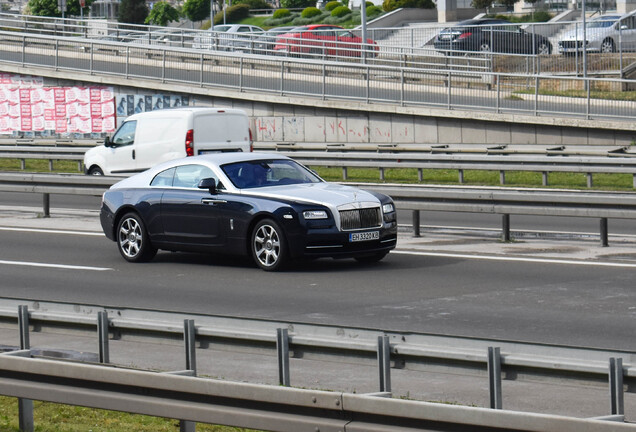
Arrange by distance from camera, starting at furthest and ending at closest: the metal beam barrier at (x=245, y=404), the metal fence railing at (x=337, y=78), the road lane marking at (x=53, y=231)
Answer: the metal fence railing at (x=337, y=78) → the road lane marking at (x=53, y=231) → the metal beam barrier at (x=245, y=404)

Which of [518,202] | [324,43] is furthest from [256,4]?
[518,202]

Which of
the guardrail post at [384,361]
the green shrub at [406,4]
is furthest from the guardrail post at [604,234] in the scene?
Result: the green shrub at [406,4]

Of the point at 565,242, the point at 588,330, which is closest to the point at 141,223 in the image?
the point at 565,242

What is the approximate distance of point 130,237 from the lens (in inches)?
610

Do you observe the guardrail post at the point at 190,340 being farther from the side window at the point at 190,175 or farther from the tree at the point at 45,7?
the tree at the point at 45,7

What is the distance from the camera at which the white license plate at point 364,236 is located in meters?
14.0

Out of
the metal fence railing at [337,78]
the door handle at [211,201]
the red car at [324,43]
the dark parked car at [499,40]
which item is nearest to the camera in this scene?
the door handle at [211,201]

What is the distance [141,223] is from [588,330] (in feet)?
22.2

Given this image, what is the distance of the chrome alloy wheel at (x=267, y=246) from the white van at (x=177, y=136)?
8.29 meters

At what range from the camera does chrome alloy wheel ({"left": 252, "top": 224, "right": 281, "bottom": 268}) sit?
14039 mm

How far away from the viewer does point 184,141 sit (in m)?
22.5

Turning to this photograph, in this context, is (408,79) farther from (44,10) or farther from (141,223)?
(44,10)

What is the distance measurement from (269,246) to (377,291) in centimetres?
189

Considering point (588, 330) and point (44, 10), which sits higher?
point (44, 10)
